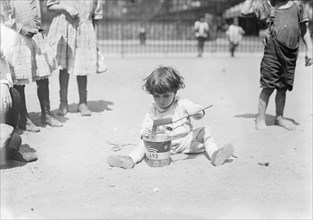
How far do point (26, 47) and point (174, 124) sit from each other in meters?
1.86

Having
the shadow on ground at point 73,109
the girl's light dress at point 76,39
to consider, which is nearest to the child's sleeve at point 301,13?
the girl's light dress at point 76,39

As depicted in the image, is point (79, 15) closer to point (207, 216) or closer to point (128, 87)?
point (128, 87)

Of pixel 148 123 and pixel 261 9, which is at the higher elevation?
pixel 261 9

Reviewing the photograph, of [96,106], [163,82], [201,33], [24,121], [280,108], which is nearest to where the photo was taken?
[163,82]

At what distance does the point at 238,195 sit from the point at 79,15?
350cm

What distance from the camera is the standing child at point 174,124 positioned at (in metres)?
4.13

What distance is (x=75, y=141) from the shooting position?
5.02 metres

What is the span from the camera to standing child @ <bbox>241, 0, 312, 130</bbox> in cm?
547

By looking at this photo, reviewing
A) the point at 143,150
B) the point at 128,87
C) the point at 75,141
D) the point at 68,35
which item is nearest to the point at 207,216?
the point at 143,150

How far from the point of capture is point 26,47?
5133 millimetres

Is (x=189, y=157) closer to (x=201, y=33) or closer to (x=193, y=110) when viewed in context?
(x=193, y=110)

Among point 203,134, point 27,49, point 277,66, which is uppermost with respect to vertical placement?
point 27,49

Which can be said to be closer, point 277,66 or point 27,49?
point 27,49

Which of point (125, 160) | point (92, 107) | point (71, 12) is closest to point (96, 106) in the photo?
point (92, 107)
